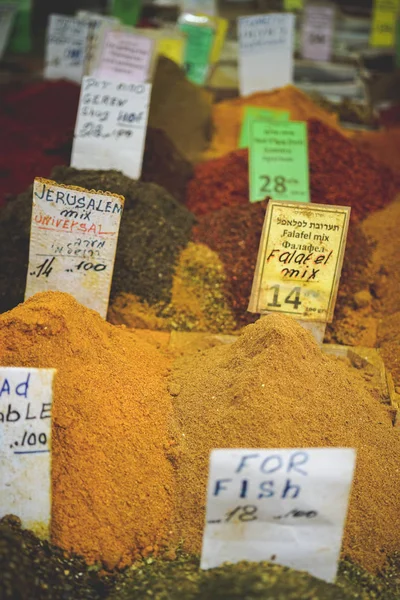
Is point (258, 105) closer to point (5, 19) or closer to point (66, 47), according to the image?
point (66, 47)

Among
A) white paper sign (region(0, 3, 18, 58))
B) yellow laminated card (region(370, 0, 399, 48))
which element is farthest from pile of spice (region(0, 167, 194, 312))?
yellow laminated card (region(370, 0, 399, 48))

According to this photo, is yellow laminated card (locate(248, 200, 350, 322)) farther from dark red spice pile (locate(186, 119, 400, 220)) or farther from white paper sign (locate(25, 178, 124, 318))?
dark red spice pile (locate(186, 119, 400, 220))

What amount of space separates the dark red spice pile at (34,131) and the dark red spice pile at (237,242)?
0.74 meters

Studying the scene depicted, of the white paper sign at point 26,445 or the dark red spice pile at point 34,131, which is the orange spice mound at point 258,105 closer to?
the dark red spice pile at point 34,131

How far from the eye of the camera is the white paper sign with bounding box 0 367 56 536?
1367 mm

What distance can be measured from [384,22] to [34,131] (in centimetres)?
249

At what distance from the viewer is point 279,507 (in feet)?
4.24

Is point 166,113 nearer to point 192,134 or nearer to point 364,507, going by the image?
point 192,134

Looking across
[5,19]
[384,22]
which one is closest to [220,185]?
[5,19]

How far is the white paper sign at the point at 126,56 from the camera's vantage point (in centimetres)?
324

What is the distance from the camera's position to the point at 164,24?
15.1 feet

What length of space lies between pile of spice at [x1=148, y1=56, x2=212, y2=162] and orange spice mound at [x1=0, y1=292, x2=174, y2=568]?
5.47 ft

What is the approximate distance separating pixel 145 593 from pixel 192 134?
7.75 ft

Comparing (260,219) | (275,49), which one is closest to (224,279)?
(260,219)
